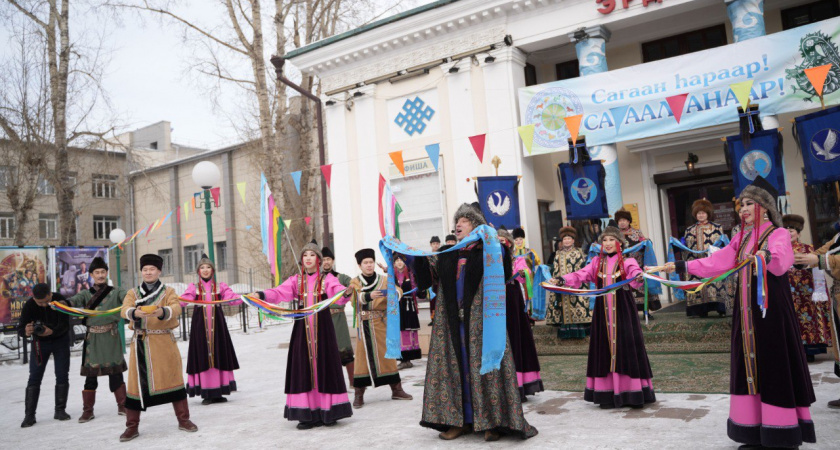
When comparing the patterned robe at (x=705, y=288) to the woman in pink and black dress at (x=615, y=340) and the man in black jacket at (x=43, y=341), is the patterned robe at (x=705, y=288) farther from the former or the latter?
the man in black jacket at (x=43, y=341)

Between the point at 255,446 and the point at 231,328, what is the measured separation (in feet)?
53.8

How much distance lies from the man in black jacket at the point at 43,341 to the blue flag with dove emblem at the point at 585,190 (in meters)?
8.80

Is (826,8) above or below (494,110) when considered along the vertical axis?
above

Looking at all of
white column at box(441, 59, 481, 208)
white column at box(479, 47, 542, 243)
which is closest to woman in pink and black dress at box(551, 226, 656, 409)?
white column at box(479, 47, 542, 243)

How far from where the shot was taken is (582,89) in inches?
507

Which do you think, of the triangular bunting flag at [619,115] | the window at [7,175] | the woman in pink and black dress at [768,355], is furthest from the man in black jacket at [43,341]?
the window at [7,175]

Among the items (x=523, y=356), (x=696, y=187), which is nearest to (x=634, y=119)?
(x=696, y=187)

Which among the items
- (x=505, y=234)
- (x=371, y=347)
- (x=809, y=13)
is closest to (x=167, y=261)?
(x=371, y=347)

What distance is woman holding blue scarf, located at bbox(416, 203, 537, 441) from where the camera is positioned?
5031 mm

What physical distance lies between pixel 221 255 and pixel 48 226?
1051 centimetres

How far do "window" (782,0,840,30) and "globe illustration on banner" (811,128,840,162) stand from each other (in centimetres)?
380

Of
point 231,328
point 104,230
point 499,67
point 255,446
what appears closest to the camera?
point 255,446

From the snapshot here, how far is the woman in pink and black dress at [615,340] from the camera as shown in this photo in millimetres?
5969

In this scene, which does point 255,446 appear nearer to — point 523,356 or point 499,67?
point 523,356
